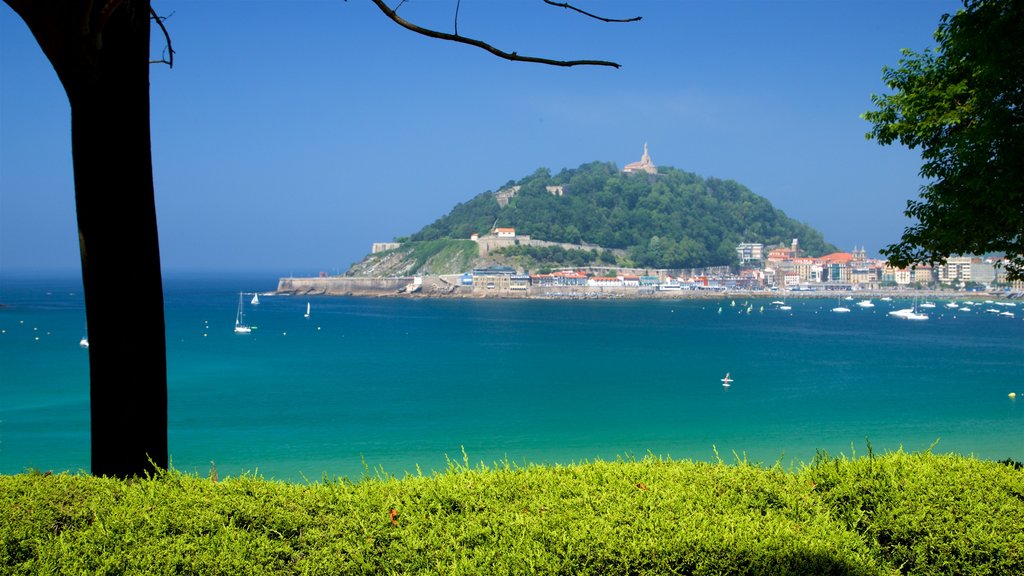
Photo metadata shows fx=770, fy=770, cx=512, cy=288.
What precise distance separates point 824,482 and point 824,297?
386ft

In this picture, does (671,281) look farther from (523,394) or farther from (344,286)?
(523,394)

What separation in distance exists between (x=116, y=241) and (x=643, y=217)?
490ft

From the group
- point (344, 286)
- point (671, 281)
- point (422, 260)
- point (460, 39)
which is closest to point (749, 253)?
point (671, 281)

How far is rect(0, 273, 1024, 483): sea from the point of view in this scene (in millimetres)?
18719

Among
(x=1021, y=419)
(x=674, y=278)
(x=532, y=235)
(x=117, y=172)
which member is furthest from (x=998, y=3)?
(x=532, y=235)

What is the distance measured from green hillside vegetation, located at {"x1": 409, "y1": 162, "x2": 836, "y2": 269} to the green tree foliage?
420 feet

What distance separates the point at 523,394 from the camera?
2938 cm

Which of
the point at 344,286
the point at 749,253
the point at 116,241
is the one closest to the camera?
the point at 116,241

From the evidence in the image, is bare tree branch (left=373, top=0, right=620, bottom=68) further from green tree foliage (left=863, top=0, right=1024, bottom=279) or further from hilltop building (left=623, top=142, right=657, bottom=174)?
hilltop building (left=623, top=142, right=657, bottom=174)

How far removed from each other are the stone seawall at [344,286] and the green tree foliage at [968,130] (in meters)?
110

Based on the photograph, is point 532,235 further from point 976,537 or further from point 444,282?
point 976,537

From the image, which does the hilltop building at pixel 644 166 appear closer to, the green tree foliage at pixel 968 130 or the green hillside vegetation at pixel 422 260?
the green hillside vegetation at pixel 422 260

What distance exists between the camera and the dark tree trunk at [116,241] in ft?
9.12

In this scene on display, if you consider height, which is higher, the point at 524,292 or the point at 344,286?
the point at 344,286
